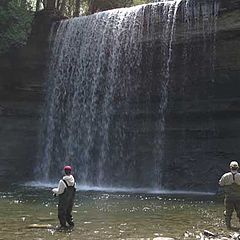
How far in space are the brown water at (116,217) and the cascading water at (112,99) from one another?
687 cm

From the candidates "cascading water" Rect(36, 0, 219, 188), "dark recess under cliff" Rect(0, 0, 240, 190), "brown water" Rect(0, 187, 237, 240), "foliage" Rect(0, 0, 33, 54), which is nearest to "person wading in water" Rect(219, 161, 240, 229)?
"brown water" Rect(0, 187, 237, 240)

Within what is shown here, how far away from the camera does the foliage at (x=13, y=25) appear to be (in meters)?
28.8

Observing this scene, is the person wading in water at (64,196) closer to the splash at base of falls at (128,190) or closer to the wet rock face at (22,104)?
the splash at base of falls at (128,190)

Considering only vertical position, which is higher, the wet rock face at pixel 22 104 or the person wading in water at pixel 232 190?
the wet rock face at pixel 22 104

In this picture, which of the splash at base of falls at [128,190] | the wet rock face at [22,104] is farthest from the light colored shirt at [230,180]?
the wet rock face at [22,104]

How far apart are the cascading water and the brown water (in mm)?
6870

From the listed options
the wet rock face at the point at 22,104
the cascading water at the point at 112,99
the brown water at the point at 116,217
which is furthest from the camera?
the wet rock face at the point at 22,104

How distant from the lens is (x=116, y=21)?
27.8 metres

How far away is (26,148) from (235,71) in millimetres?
12786

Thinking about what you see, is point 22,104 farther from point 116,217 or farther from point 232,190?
point 232,190

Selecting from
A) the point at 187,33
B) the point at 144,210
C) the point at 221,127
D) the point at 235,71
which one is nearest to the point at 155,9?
the point at 187,33

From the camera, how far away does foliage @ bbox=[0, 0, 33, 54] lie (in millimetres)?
28812

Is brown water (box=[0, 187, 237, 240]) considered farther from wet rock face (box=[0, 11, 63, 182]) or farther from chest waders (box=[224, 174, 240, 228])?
wet rock face (box=[0, 11, 63, 182])

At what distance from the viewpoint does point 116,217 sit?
13461 millimetres
